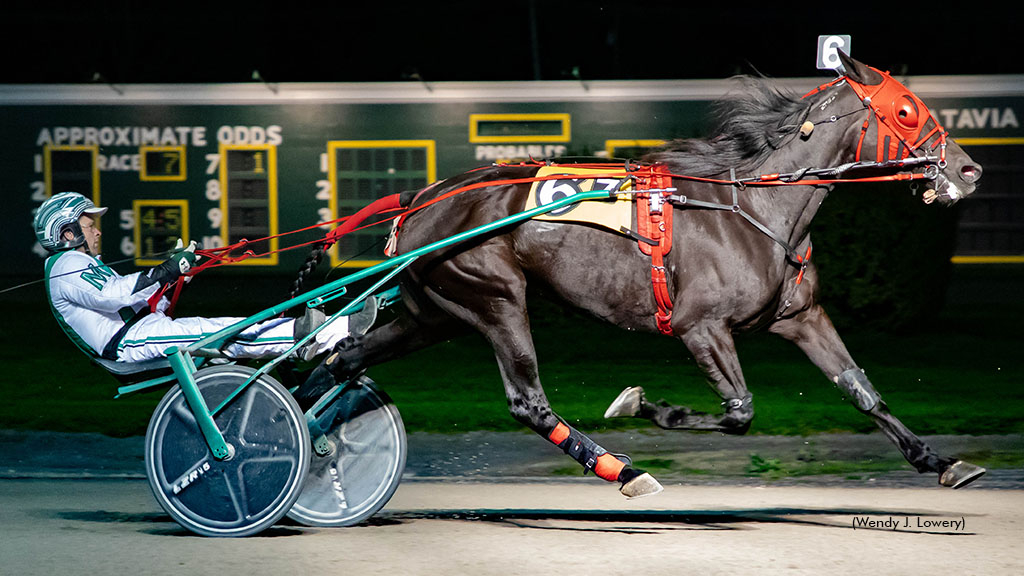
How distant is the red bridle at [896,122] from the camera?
5.58m

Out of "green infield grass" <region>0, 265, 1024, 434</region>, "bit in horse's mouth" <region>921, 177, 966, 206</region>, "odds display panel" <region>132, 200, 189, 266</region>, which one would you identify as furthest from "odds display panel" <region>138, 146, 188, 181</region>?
"bit in horse's mouth" <region>921, 177, 966, 206</region>

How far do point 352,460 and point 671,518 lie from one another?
1.56 m

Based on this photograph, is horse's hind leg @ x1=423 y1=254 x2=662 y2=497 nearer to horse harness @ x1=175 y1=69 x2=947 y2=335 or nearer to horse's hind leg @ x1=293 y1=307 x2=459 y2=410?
horse's hind leg @ x1=293 y1=307 x2=459 y2=410

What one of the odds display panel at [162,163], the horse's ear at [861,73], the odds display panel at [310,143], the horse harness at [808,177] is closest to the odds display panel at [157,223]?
the odds display panel at [310,143]

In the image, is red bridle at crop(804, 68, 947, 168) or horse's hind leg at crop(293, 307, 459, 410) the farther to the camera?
horse's hind leg at crop(293, 307, 459, 410)

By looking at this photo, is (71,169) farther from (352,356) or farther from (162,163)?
(352,356)

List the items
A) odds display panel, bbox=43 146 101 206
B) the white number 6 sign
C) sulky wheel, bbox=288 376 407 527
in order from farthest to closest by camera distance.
Answer: odds display panel, bbox=43 146 101 206, the white number 6 sign, sulky wheel, bbox=288 376 407 527

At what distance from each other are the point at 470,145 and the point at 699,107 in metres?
3.50

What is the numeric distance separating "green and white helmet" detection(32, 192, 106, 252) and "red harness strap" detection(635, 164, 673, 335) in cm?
249

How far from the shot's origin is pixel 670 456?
7574 millimetres

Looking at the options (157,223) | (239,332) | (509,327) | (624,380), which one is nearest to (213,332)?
(239,332)

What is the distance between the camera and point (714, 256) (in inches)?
220

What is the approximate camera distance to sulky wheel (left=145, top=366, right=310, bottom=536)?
17.9ft

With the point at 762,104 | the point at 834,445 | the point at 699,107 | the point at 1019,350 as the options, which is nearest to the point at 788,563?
the point at 762,104
